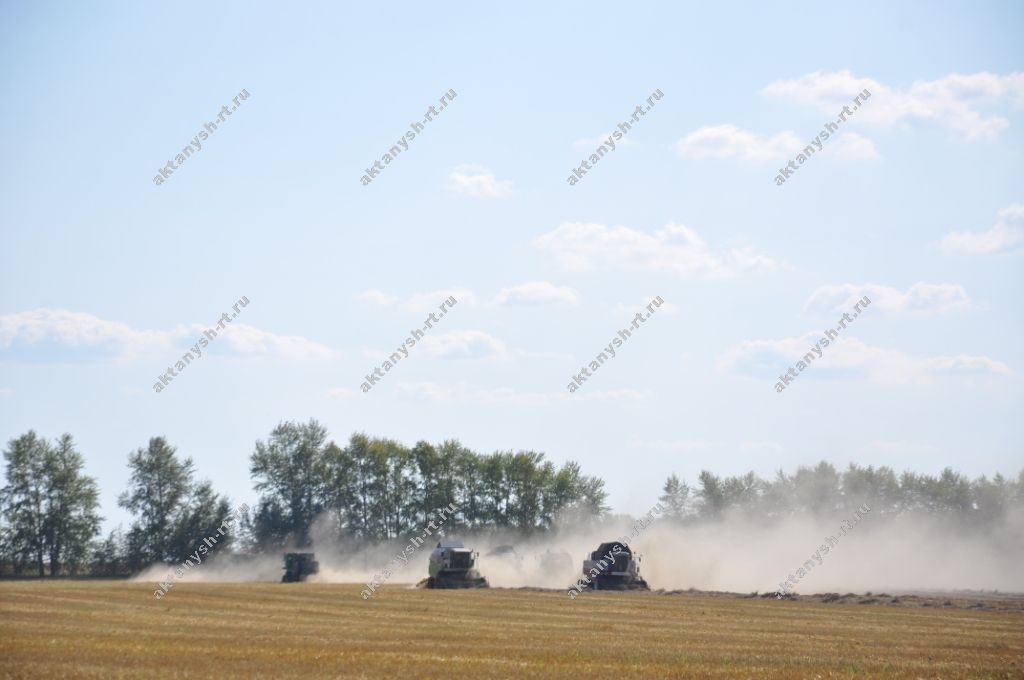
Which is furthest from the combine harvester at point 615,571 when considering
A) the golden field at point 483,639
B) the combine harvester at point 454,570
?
the golden field at point 483,639

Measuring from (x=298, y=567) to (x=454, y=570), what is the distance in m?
22.9

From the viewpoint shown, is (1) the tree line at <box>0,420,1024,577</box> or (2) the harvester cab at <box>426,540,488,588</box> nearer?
(2) the harvester cab at <box>426,540,488,588</box>

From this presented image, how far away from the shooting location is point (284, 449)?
4724 inches

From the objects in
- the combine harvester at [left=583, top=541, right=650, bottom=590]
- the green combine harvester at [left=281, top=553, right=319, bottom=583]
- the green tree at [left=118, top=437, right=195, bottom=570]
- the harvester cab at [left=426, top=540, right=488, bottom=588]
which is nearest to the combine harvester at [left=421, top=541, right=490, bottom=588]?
the harvester cab at [left=426, top=540, right=488, bottom=588]

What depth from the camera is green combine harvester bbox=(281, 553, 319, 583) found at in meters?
85.7

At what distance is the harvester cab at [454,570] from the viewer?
69.1 metres

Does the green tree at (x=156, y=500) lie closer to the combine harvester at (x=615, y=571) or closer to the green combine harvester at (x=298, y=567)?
the green combine harvester at (x=298, y=567)

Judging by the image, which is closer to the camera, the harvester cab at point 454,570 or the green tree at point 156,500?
the harvester cab at point 454,570

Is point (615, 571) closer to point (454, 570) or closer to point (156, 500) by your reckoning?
point (454, 570)

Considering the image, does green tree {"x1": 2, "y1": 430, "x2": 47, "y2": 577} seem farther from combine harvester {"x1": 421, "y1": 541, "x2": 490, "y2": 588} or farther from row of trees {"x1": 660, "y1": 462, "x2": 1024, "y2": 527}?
row of trees {"x1": 660, "y1": 462, "x2": 1024, "y2": 527}

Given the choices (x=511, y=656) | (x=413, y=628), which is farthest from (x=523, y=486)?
(x=511, y=656)

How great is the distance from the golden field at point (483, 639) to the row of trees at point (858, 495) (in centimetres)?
6400

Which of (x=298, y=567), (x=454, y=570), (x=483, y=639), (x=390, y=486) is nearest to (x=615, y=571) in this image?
(x=454, y=570)

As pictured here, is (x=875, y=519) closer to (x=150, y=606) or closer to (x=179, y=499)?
(x=179, y=499)
